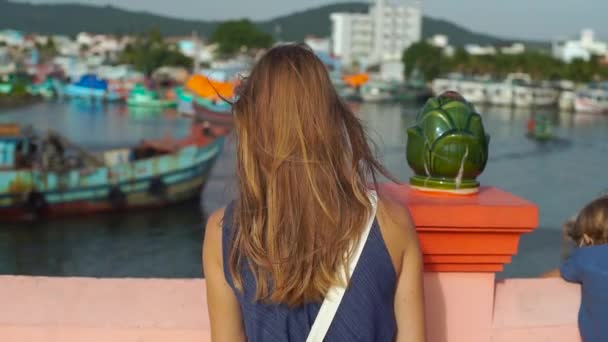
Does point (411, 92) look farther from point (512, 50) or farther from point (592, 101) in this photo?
point (512, 50)

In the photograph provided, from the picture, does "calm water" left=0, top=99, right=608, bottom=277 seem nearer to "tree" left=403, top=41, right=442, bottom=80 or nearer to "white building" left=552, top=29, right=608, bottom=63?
"tree" left=403, top=41, right=442, bottom=80

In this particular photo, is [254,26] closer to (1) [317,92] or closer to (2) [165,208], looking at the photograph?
(2) [165,208]

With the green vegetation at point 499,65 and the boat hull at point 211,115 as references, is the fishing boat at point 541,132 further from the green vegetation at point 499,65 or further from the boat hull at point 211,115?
the green vegetation at point 499,65

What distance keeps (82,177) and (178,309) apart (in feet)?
54.2

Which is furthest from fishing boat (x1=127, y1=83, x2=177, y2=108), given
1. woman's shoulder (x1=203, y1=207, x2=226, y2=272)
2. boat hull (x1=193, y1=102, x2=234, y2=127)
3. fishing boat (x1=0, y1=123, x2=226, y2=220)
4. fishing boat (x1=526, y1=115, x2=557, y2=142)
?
woman's shoulder (x1=203, y1=207, x2=226, y2=272)

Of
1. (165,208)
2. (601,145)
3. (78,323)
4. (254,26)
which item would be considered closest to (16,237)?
(165,208)

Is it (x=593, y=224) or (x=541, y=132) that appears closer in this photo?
(x=593, y=224)

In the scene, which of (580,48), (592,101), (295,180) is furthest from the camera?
(580,48)

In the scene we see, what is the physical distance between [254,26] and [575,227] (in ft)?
372

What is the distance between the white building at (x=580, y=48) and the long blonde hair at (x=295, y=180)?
3836 inches

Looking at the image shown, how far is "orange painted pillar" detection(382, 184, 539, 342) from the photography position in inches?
75.1

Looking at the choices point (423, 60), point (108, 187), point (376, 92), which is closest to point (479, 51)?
point (423, 60)

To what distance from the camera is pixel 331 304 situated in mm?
1499

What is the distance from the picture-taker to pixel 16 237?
55.8 feet
